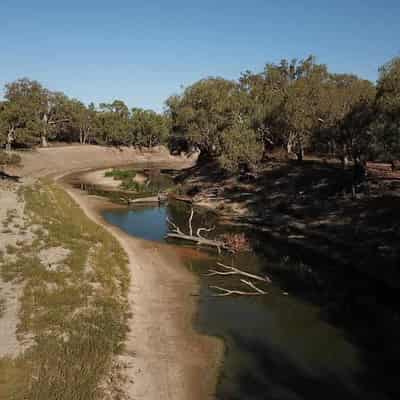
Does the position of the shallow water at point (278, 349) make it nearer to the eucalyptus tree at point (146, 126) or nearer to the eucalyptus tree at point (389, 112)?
the eucalyptus tree at point (389, 112)

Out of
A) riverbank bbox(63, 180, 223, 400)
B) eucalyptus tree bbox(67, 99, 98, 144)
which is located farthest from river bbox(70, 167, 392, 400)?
eucalyptus tree bbox(67, 99, 98, 144)

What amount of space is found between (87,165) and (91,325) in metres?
94.1

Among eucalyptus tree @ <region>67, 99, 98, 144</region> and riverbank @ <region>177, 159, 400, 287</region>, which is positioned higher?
eucalyptus tree @ <region>67, 99, 98, 144</region>

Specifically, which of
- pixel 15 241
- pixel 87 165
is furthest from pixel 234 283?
pixel 87 165

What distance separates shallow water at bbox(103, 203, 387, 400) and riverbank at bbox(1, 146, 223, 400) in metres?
0.83

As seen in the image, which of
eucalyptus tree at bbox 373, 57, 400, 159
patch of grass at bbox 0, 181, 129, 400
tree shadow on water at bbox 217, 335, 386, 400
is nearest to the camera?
patch of grass at bbox 0, 181, 129, 400

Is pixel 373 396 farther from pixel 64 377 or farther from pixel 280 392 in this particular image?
pixel 64 377

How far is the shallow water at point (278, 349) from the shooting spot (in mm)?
15922

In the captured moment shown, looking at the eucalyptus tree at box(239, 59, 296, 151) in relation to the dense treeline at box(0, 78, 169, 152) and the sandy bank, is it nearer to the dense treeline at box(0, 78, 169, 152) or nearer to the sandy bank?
the dense treeline at box(0, 78, 169, 152)

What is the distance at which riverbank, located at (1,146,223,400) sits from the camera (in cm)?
1573

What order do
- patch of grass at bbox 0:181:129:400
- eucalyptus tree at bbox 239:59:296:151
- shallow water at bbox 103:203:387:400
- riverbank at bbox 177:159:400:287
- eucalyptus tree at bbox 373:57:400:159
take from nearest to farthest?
1. patch of grass at bbox 0:181:129:400
2. shallow water at bbox 103:203:387:400
3. eucalyptus tree at bbox 373:57:400:159
4. riverbank at bbox 177:159:400:287
5. eucalyptus tree at bbox 239:59:296:151

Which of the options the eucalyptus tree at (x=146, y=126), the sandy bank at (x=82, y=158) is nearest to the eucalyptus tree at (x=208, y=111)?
the sandy bank at (x=82, y=158)

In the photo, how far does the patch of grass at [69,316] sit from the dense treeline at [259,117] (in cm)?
2423

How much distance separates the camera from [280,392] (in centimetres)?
1566
